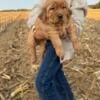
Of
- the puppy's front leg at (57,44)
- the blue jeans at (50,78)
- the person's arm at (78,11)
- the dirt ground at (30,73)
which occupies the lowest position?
the dirt ground at (30,73)

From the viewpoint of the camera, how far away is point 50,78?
4973 millimetres

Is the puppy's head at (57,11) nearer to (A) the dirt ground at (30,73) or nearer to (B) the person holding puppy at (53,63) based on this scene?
(B) the person holding puppy at (53,63)

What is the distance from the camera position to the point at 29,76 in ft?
28.5

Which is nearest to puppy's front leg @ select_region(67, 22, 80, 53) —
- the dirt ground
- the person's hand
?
the person's hand

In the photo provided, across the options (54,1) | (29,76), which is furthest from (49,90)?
(29,76)

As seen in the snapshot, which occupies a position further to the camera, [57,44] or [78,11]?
[78,11]

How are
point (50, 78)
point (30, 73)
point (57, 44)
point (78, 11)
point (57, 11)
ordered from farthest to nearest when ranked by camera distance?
1. point (30, 73)
2. point (78, 11)
3. point (50, 78)
4. point (57, 44)
5. point (57, 11)

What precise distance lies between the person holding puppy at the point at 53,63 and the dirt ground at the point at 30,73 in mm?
2235

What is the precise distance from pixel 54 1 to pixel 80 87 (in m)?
3.34

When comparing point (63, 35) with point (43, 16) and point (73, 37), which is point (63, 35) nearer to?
point (73, 37)

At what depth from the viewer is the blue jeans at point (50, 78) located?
4.95 meters

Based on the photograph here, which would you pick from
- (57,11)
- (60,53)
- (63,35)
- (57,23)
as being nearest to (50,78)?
(60,53)

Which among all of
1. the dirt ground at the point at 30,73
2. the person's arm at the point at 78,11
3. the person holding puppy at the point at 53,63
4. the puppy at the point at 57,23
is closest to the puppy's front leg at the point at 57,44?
the puppy at the point at 57,23

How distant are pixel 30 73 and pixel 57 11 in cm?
416
